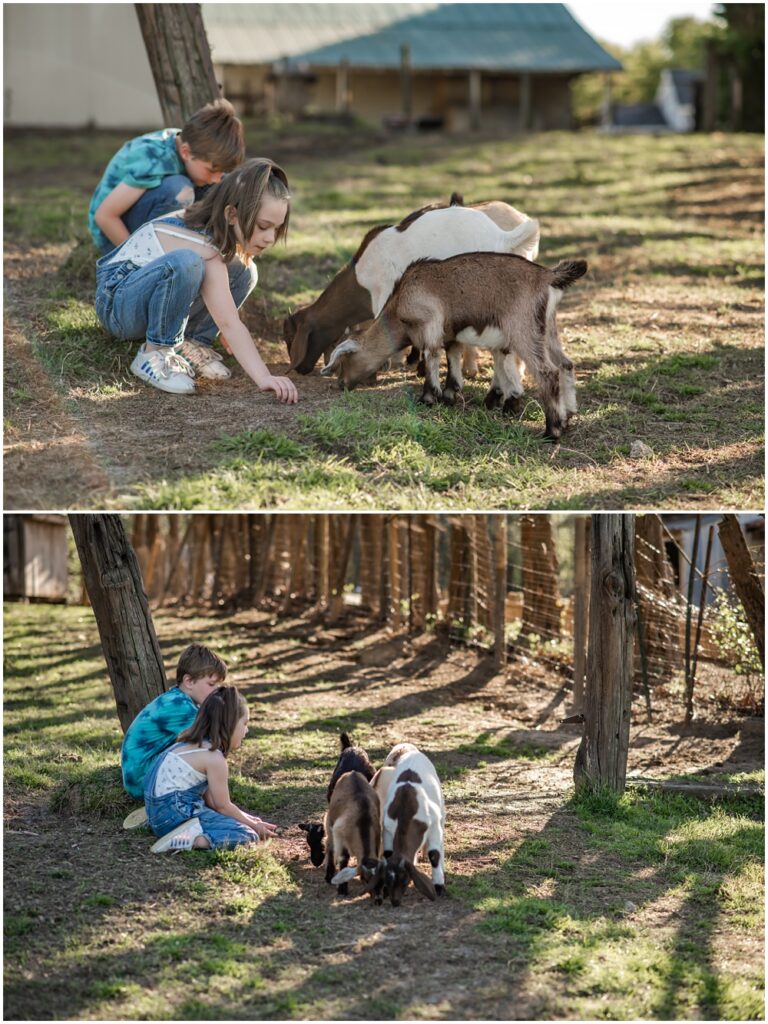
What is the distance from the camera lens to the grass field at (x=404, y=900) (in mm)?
4113

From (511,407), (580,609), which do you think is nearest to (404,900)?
(511,407)

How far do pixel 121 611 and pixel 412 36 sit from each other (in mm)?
24753

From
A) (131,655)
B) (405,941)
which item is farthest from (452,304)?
(405,941)

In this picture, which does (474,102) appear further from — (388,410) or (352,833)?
(352,833)

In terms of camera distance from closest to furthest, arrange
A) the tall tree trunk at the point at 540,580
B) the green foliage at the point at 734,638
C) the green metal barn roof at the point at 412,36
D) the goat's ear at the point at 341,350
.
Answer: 1. the goat's ear at the point at 341,350
2. the green foliage at the point at 734,638
3. the tall tree trunk at the point at 540,580
4. the green metal barn roof at the point at 412,36

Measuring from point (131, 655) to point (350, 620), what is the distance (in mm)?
6500

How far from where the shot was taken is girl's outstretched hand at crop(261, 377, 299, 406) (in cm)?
598

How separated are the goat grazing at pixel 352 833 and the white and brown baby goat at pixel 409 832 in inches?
2.4

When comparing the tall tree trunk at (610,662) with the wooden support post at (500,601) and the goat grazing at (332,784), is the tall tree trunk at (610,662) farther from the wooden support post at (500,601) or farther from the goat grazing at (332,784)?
the wooden support post at (500,601)

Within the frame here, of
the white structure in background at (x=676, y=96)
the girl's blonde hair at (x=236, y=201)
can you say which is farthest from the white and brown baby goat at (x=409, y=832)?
the white structure in background at (x=676, y=96)

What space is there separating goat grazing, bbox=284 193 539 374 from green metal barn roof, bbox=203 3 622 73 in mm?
20813

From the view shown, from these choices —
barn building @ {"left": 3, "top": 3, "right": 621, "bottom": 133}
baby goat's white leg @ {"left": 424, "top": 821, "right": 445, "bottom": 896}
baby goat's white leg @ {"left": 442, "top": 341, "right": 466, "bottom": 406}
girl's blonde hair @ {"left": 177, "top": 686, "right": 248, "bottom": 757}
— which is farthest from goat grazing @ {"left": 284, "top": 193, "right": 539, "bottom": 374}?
barn building @ {"left": 3, "top": 3, "right": 621, "bottom": 133}

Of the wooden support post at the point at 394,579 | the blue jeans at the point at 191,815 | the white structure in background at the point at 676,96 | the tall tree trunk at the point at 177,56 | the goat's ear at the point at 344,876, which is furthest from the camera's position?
the white structure in background at the point at 676,96

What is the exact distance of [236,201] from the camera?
5941mm
